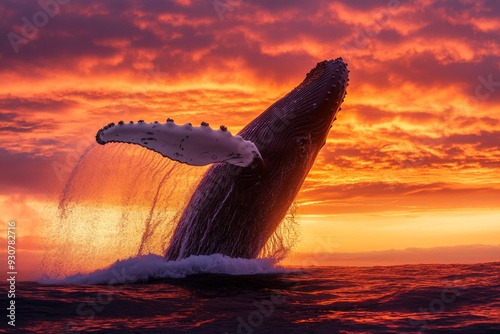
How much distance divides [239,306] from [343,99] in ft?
18.6

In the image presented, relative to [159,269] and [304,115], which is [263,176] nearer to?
[304,115]

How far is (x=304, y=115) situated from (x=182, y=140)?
9.81 ft

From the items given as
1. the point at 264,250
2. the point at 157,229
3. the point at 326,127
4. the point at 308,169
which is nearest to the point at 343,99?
the point at 326,127

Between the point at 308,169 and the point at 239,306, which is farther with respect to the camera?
the point at 308,169

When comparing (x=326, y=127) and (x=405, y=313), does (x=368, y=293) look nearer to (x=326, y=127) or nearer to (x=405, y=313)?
(x=405, y=313)

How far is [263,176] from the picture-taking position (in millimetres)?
11438

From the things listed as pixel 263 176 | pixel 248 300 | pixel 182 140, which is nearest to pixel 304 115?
pixel 263 176

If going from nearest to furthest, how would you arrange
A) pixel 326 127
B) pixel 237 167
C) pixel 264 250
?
pixel 237 167, pixel 326 127, pixel 264 250

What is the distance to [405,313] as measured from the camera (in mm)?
8391

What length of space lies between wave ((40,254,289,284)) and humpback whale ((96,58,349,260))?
0.30 metres

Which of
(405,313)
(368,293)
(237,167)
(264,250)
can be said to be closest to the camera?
(405,313)

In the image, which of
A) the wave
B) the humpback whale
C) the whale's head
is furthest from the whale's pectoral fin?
the wave

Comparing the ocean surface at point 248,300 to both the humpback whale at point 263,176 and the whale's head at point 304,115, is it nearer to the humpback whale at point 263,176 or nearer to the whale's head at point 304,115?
the humpback whale at point 263,176

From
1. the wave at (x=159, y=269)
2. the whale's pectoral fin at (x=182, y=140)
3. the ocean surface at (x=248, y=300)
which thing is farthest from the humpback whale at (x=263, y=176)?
the whale's pectoral fin at (x=182, y=140)
